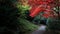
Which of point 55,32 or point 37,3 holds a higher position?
point 37,3

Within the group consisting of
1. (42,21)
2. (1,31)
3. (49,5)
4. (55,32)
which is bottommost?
(42,21)

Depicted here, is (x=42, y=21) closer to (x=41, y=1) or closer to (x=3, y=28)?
(x=41, y=1)

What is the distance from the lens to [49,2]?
1509 centimetres

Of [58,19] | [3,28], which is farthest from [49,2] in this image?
[3,28]

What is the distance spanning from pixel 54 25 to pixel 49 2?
271 cm

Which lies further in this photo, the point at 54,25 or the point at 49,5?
the point at 54,25

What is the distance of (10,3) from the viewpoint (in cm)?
1381

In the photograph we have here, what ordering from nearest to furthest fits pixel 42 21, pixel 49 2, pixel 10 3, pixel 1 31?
pixel 1 31 → pixel 10 3 → pixel 49 2 → pixel 42 21

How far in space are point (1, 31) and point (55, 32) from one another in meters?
5.18

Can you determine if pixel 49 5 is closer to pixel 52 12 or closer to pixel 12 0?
pixel 52 12

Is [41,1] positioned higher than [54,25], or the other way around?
[41,1]

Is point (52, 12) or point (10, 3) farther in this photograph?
point (52, 12)

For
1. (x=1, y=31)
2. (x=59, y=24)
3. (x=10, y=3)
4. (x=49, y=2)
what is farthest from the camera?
(x=59, y=24)

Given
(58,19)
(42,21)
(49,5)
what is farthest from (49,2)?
(42,21)
